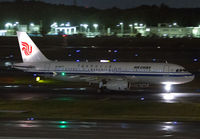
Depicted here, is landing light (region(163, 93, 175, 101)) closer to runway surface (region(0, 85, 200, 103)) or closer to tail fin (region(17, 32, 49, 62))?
runway surface (region(0, 85, 200, 103))

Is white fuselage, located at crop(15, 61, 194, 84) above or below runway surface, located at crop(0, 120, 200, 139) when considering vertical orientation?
above

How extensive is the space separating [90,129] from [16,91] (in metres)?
20.2

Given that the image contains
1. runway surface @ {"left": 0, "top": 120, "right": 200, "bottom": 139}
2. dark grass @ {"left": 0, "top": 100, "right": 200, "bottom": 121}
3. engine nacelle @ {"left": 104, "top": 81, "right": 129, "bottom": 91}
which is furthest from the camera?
engine nacelle @ {"left": 104, "top": 81, "right": 129, "bottom": 91}

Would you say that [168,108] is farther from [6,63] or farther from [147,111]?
[6,63]

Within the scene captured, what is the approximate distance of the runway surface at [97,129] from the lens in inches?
834

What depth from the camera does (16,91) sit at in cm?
4097

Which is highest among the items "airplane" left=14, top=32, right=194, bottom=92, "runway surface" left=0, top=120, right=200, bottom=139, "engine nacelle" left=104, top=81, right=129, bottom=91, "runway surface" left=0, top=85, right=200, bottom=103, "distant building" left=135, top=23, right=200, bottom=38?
"distant building" left=135, top=23, right=200, bottom=38

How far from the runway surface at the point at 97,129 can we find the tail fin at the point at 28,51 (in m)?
19.3

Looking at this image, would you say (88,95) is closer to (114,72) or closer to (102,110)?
(114,72)

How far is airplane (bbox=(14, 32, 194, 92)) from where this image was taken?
40.7 meters

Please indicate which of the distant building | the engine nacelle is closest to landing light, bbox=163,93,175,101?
the engine nacelle

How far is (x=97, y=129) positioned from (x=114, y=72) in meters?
18.8

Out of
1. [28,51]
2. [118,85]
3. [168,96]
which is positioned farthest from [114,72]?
[28,51]

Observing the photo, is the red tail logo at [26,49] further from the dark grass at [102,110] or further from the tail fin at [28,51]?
the dark grass at [102,110]
